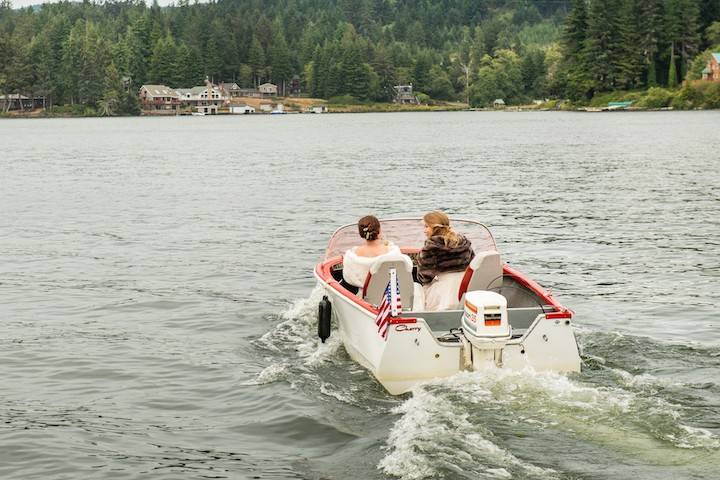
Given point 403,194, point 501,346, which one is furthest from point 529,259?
point 403,194

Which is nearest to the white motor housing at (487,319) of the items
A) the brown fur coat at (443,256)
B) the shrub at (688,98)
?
the brown fur coat at (443,256)

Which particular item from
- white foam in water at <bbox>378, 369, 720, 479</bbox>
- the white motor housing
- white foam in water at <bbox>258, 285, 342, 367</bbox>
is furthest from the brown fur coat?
white foam in water at <bbox>258, 285, 342, 367</bbox>

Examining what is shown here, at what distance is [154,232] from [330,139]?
69880mm

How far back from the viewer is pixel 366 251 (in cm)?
1360

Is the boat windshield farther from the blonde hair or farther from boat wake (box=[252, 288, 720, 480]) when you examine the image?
the blonde hair

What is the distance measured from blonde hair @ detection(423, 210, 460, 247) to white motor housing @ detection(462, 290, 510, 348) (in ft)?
5.73

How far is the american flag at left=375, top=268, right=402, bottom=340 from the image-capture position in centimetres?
1118

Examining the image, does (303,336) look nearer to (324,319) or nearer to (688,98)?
(324,319)

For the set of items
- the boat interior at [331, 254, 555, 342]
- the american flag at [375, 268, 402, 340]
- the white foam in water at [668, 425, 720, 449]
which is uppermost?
the american flag at [375, 268, 402, 340]

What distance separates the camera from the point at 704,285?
1959 cm

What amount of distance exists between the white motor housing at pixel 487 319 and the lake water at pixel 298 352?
0.52m

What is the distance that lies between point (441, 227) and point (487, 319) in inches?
82.2

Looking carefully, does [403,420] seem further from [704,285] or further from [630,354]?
[704,285]

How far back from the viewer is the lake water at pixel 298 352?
10.2 metres
